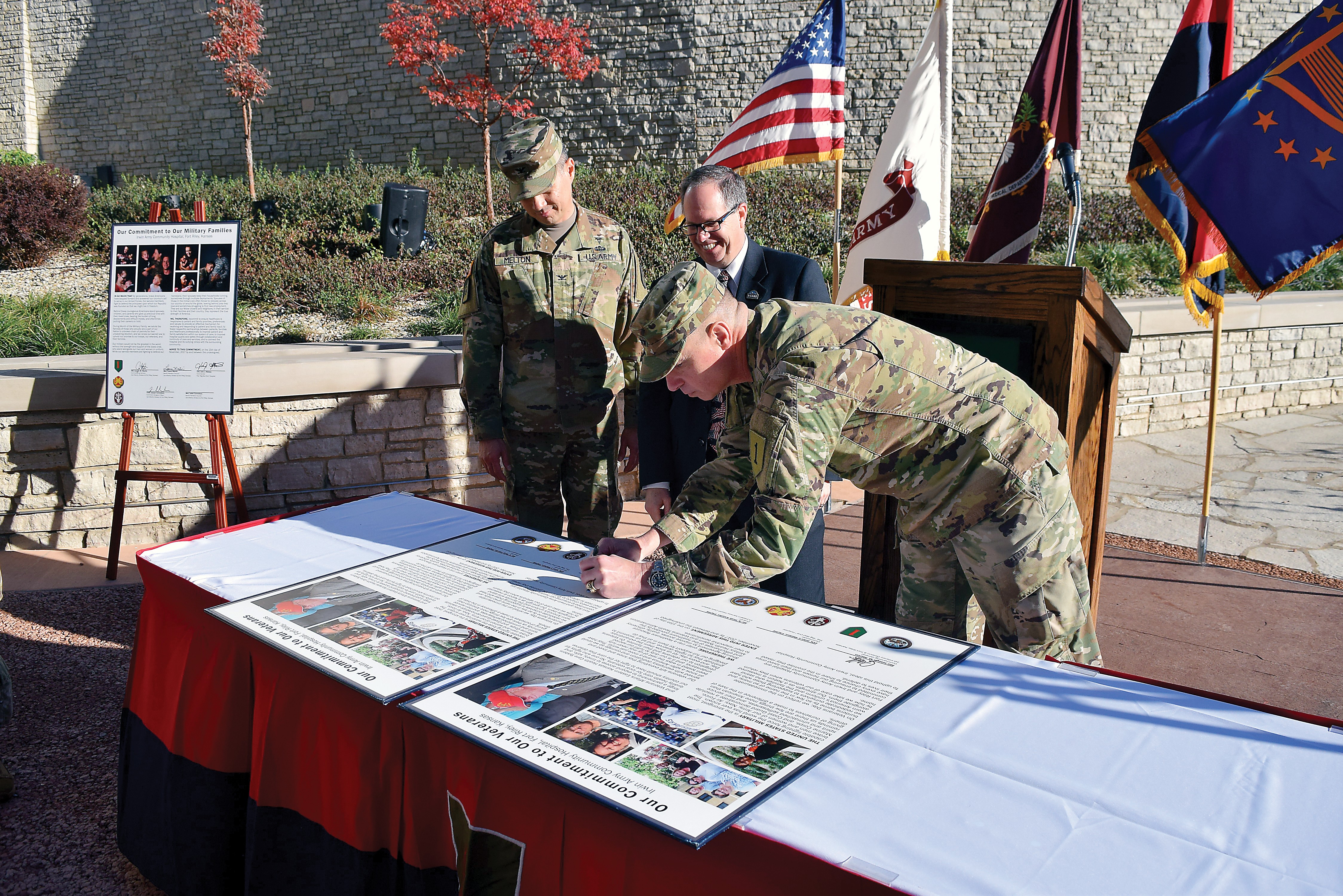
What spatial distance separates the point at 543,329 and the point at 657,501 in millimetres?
897

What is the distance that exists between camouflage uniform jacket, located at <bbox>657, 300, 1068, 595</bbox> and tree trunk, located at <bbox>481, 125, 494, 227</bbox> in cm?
1027

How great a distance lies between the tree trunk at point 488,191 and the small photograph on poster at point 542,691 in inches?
420

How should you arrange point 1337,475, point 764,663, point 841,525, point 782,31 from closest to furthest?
point 764,663 → point 841,525 → point 1337,475 → point 782,31

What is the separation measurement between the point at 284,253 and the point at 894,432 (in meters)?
9.63

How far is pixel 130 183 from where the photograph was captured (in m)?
16.5

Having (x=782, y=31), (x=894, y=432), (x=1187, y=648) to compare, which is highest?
(x=782, y=31)

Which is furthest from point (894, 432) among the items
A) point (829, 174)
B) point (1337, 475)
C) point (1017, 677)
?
Answer: point (829, 174)

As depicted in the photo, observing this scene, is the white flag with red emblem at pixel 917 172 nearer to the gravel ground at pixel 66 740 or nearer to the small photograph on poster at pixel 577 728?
the small photograph on poster at pixel 577 728

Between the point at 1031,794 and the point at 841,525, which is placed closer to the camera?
the point at 1031,794

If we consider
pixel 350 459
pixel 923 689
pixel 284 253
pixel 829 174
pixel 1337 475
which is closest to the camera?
pixel 923 689

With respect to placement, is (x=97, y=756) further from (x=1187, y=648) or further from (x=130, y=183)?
(x=130, y=183)

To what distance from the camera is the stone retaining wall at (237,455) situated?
4547 millimetres

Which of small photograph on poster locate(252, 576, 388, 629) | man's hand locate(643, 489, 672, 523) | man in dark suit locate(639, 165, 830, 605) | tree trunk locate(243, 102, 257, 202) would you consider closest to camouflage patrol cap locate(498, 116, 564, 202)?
man in dark suit locate(639, 165, 830, 605)

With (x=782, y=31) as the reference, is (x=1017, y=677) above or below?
below
